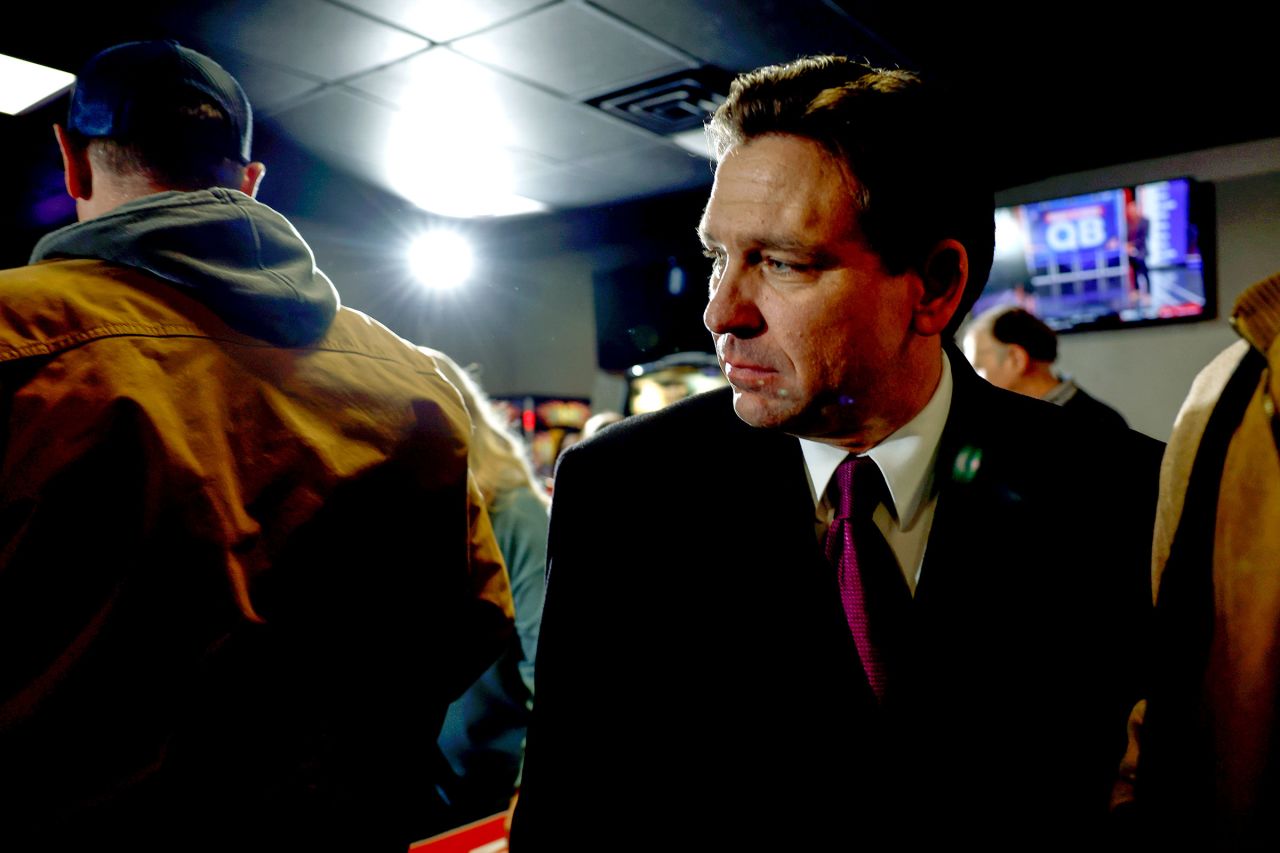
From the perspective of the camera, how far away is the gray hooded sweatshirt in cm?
108

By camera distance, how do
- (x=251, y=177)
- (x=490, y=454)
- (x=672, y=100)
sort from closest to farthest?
(x=251, y=177) → (x=490, y=454) → (x=672, y=100)

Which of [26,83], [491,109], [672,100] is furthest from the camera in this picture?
[491,109]

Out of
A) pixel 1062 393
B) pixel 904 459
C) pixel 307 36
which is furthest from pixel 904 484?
pixel 307 36

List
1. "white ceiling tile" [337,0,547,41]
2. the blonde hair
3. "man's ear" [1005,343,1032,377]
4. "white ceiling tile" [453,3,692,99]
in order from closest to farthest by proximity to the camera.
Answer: the blonde hair → "white ceiling tile" [337,0,547,41] → "white ceiling tile" [453,3,692,99] → "man's ear" [1005,343,1032,377]

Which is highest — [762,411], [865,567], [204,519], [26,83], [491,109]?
[491,109]

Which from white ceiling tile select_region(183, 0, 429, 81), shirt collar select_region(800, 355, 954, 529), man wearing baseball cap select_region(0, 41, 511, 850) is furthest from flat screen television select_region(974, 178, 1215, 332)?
man wearing baseball cap select_region(0, 41, 511, 850)

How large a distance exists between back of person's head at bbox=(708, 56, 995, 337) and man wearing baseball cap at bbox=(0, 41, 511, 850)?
2.30 feet

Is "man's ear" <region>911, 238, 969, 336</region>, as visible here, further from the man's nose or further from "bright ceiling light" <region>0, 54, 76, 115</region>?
"bright ceiling light" <region>0, 54, 76, 115</region>

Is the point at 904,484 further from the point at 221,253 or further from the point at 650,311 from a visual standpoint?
the point at 650,311

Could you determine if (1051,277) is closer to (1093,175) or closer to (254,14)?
(1093,175)

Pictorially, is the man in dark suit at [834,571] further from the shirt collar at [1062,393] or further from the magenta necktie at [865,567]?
the shirt collar at [1062,393]

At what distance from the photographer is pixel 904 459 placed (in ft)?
3.61

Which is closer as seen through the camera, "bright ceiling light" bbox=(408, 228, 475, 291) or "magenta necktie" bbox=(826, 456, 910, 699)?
"magenta necktie" bbox=(826, 456, 910, 699)

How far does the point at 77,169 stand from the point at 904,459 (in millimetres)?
1311
